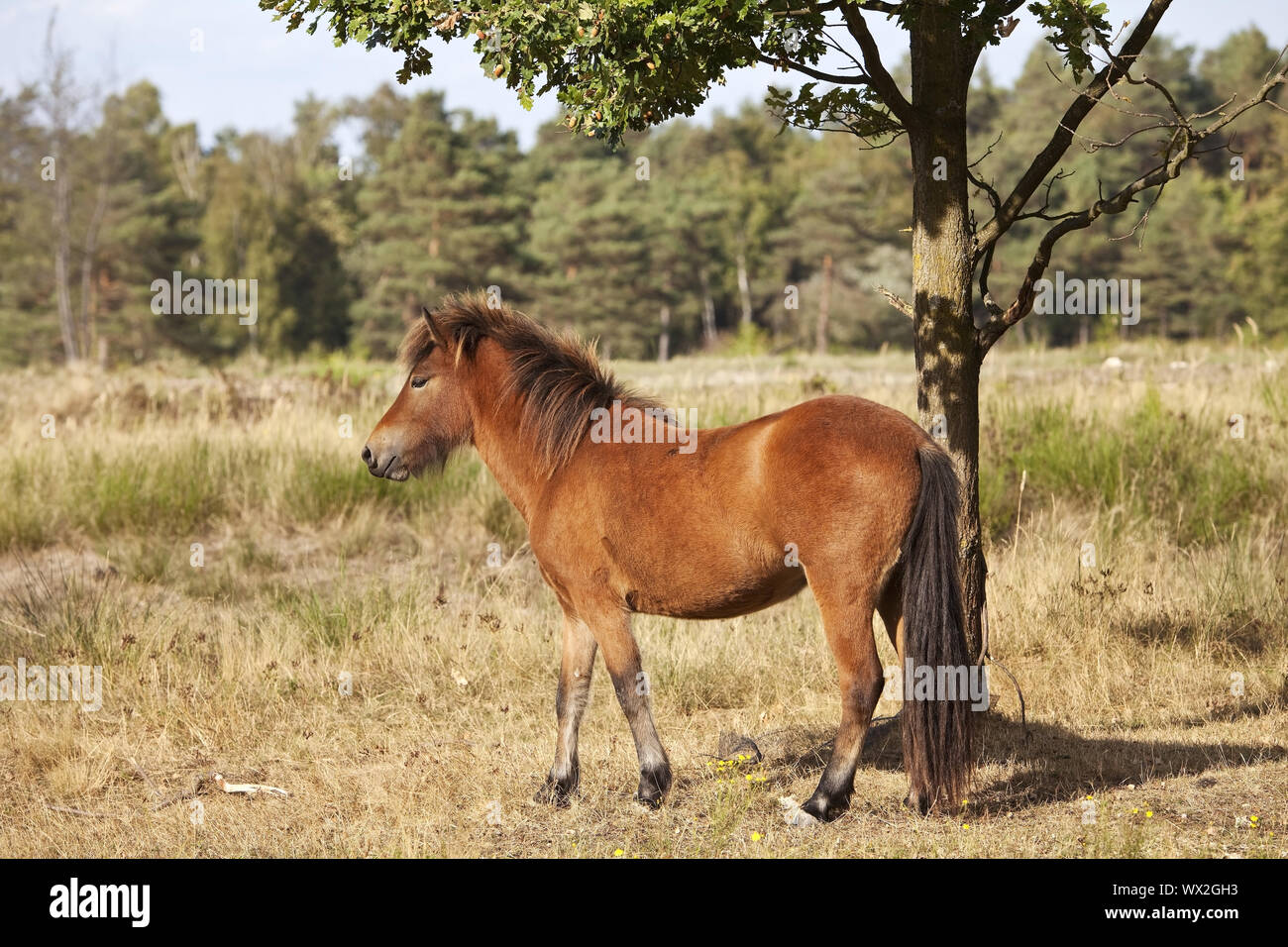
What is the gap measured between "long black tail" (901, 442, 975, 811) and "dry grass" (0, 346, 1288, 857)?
0.48 metres

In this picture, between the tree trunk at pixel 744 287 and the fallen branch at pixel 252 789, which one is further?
the tree trunk at pixel 744 287

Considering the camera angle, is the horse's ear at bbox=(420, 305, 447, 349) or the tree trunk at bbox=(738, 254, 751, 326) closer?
the horse's ear at bbox=(420, 305, 447, 349)

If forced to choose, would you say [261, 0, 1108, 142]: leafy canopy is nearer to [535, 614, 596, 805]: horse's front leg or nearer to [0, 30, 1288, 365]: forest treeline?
[535, 614, 596, 805]: horse's front leg

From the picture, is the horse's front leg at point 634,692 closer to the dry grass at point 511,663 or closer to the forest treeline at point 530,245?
the dry grass at point 511,663

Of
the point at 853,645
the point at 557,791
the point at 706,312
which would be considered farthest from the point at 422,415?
the point at 706,312

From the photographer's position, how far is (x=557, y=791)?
529 cm

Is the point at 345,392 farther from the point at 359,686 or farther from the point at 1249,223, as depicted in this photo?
the point at 1249,223

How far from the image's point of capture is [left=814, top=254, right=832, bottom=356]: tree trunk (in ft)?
165

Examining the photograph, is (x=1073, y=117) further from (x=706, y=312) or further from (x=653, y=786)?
(x=706, y=312)

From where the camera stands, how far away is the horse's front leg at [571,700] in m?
5.32

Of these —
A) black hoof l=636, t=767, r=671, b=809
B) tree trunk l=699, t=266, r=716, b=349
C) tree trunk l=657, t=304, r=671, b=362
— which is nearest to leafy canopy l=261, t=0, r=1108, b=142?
black hoof l=636, t=767, r=671, b=809

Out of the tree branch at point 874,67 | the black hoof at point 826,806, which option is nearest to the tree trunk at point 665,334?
the tree branch at point 874,67

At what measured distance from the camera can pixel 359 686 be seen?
23.2 feet

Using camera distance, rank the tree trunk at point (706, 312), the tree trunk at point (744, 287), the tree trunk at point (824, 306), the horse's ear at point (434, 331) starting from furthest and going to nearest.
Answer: the tree trunk at point (706, 312)
the tree trunk at point (744, 287)
the tree trunk at point (824, 306)
the horse's ear at point (434, 331)
